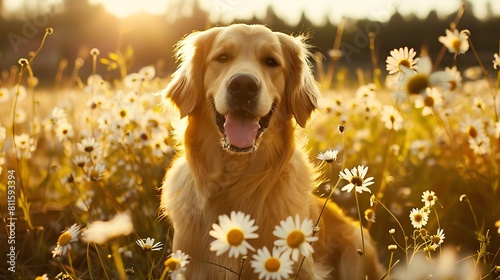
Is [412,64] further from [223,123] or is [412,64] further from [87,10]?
[87,10]

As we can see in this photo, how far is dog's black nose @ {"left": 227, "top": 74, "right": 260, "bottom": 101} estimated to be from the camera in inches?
115

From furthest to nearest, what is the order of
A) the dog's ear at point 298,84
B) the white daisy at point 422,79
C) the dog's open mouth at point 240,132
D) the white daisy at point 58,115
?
the white daisy at point 58,115 < the dog's ear at point 298,84 < the dog's open mouth at point 240,132 < the white daisy at point 422,79

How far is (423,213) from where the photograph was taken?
216 centimetres

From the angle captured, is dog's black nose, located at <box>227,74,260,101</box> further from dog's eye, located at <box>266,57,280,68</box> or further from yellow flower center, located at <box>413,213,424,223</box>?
yellow flower center, located at <box>413,213,424,223</box>

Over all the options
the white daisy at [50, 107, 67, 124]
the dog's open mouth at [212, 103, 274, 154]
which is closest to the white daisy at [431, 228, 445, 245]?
the dog's open mouth at [212, 103, 274, 154]

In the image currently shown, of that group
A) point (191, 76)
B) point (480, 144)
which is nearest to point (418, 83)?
point (480, 144)

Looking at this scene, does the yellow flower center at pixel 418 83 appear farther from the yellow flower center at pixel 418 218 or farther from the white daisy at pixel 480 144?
the white daisy at pixel 480 144

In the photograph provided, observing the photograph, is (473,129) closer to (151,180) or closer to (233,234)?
(233,234)

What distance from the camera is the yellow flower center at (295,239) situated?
1634 mm

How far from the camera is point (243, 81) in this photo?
293 centimetres

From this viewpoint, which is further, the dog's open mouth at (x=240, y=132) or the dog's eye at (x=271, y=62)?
the dog's eye at (x=271, y=62)

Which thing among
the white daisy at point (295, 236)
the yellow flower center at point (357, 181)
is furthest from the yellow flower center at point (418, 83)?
the white daisy at point (295, 236)

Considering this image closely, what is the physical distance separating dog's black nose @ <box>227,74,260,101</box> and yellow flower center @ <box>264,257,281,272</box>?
141cm

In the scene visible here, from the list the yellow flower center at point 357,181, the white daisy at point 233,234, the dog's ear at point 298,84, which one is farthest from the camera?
the dog's ear at point 298,84
